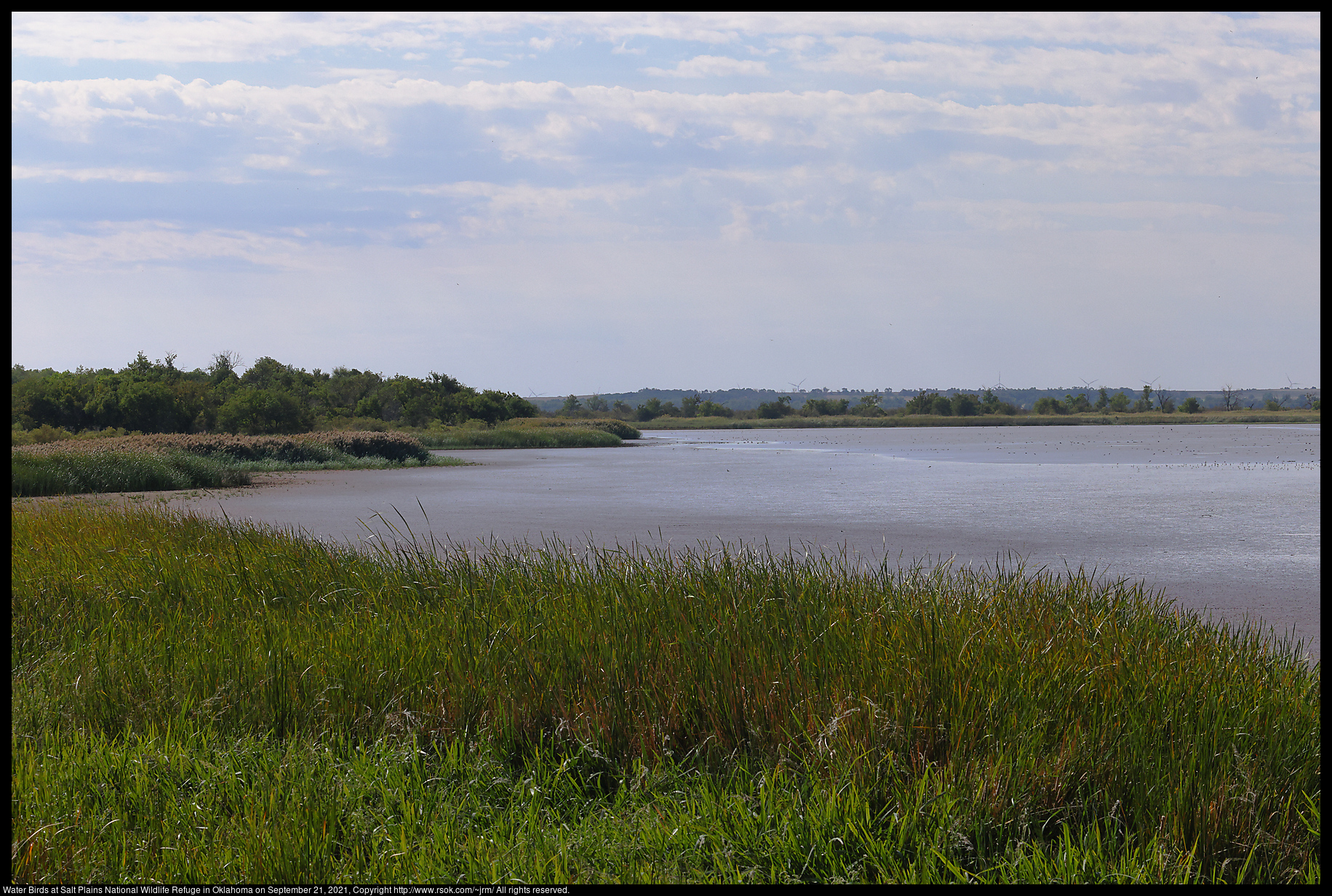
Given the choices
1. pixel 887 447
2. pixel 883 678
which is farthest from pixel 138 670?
pixel 887 447

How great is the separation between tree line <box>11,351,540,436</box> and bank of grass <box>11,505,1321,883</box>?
29963 mm

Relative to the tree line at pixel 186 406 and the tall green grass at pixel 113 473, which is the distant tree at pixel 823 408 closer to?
the tree line at pixel 186 406

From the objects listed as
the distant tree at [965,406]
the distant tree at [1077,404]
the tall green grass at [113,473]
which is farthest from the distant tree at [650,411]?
the tall green grass at [113,473]

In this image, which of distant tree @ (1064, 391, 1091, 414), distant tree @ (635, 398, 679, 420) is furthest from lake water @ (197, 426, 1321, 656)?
distant tree @ (1064, 391, 1091, 414)

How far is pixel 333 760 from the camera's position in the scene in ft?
11.9

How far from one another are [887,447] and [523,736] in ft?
117

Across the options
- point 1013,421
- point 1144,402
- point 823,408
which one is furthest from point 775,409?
point 1144,402

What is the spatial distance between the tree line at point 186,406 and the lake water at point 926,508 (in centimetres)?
1535

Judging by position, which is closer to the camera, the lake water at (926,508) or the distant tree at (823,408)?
the lake water at (926,508)

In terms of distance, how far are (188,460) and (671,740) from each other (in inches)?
790

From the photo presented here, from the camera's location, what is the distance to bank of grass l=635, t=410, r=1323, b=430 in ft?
234

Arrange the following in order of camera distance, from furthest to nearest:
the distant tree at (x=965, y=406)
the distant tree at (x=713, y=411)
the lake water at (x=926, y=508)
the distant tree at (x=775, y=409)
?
the distant tree at (x=713, y=411)
the distant tree at (x=965, y=406)
the distant tree at (x=775, y=409)
the lake water at (x=926, y=508)

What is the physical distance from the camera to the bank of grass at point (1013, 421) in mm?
71375

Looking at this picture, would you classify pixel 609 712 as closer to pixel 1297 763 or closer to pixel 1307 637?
pixel 1297 763
